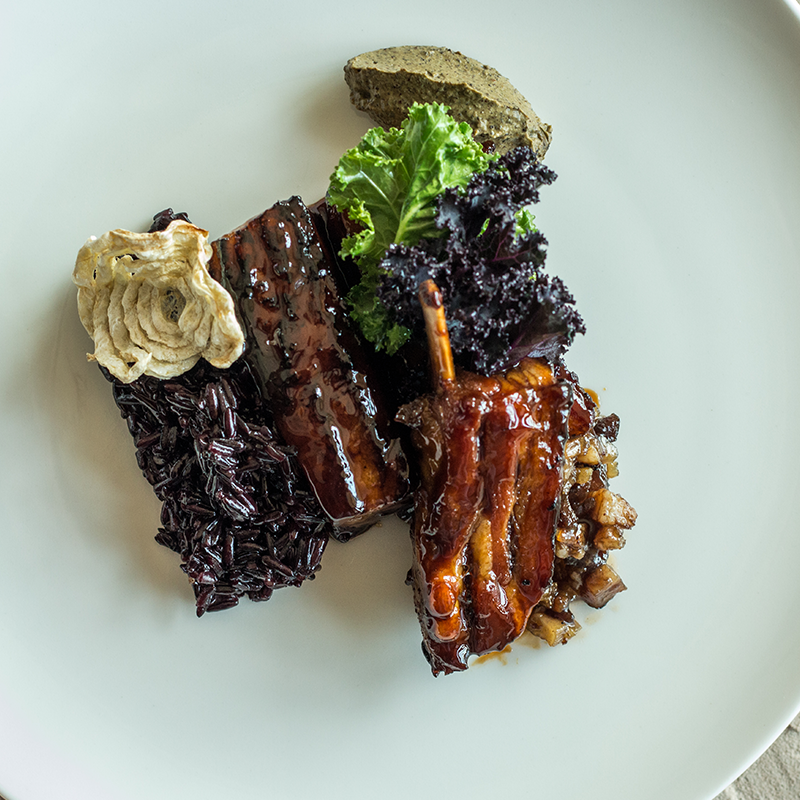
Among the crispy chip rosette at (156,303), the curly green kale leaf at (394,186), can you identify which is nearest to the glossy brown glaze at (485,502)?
the curly green kale leaf at (394,186)

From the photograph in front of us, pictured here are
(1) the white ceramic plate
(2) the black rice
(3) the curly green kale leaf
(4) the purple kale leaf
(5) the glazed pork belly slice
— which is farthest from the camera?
(1) the white ceramic plate

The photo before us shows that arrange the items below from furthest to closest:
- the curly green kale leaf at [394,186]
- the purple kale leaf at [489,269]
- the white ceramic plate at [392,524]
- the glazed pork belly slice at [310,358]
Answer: the white ceramic plate at [392,524], the glazed pork belly slice at [310,358], the curly green kale leaf at [394,186], the purple kale leaf at [489,269]

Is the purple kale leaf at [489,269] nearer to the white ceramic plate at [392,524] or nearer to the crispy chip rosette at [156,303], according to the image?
the crispy chip rosette at [156,303]

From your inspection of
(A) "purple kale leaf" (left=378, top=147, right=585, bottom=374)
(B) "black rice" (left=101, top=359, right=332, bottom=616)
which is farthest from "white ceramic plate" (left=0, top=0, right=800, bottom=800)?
(A) "purple kale leaf" (left=378, top=147, right=585, bottom=374)

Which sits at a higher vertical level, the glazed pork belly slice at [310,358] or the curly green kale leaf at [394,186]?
the curly green kale leaf at [394,186]

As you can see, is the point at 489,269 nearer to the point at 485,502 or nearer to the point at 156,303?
the point at 485,502

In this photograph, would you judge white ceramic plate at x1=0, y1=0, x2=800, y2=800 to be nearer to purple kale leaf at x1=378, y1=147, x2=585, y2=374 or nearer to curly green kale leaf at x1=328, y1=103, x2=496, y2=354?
curly green kale leaf at x1=328, y1=103, x2=496, y2=354

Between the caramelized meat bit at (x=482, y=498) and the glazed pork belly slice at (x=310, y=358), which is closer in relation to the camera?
the caramelized meat bit at (x=482, y=498)

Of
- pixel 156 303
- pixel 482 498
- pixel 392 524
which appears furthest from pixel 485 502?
pixel 156 303
